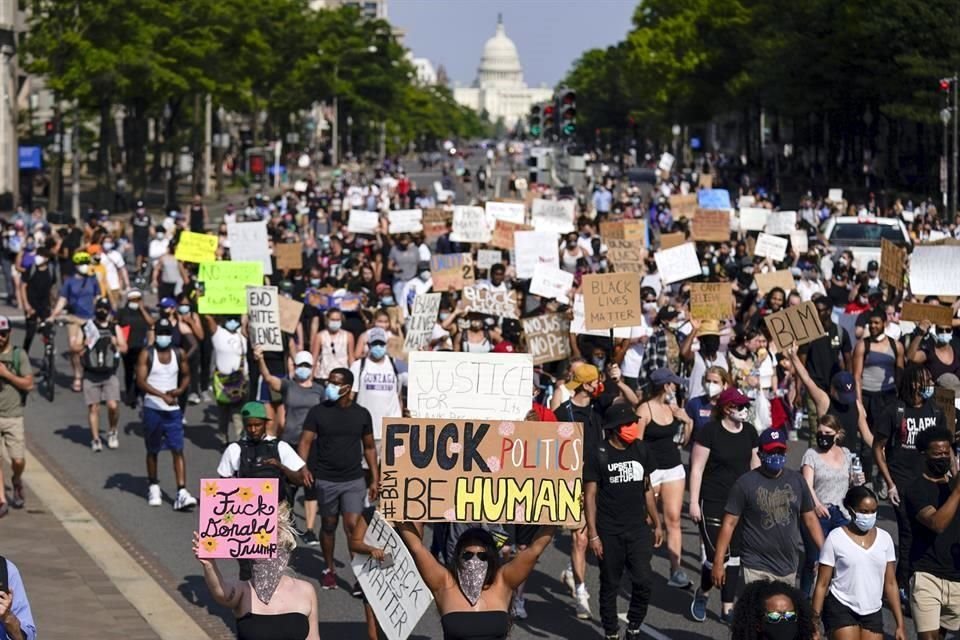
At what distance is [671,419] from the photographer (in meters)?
13.7

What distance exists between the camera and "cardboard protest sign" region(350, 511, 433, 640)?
10023 millimetres

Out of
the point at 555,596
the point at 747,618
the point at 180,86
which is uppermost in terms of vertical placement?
the point at 180,86

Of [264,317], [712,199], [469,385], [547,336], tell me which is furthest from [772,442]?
[712,199]

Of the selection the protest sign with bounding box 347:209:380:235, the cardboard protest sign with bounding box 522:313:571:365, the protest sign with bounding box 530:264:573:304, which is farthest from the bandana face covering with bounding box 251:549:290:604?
the protest sign with bounding box 347:209:380:235

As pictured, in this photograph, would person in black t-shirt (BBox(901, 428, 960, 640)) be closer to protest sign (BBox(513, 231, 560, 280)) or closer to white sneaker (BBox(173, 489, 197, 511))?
white sneaker (BBox(173, 489, 197, 511))

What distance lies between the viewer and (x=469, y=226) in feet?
105

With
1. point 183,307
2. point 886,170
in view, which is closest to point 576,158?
point 886,170

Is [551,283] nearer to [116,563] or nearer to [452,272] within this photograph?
[452,272]

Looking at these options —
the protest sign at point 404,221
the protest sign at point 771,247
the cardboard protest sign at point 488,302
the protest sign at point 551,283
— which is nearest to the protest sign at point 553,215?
the protest sign at point 404,221

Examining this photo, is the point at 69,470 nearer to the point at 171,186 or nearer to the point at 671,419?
the point at 671,419

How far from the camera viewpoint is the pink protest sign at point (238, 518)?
920cm

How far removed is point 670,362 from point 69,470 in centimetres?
603

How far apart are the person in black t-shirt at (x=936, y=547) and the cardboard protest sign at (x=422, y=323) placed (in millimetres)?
8700

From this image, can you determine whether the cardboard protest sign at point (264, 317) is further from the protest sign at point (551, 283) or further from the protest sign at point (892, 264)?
the protest sign at point (892, 264)
